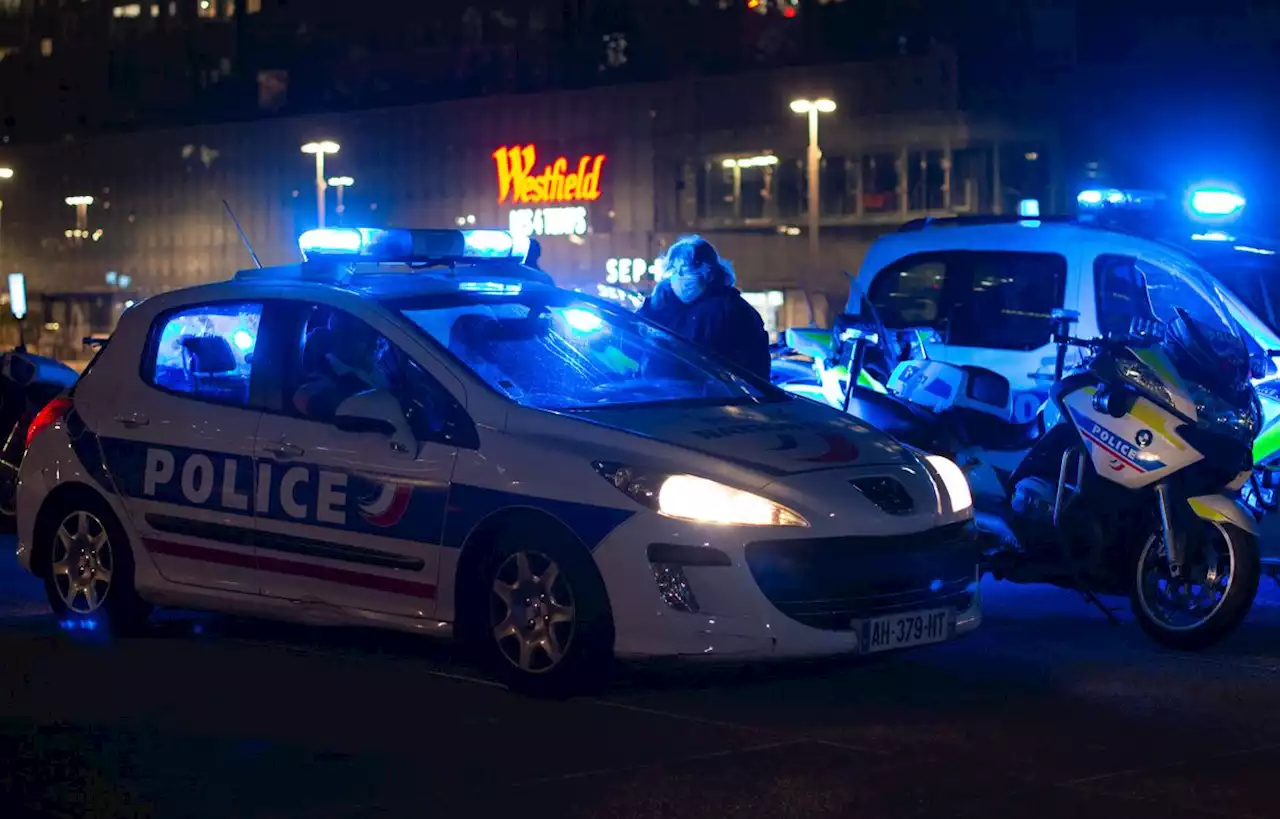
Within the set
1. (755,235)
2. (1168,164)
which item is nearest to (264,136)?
(755,235)

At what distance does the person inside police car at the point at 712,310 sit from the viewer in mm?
11023

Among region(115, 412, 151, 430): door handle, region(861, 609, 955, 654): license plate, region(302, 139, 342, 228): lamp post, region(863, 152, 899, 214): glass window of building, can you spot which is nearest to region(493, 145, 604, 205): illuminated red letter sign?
region(302, 139, 342, 228): lamp post

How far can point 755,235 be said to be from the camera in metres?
51.8

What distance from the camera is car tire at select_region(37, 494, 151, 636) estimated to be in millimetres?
8664

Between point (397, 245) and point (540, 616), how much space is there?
8.32ft

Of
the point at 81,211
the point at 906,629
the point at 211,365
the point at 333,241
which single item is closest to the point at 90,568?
the point at 211,365

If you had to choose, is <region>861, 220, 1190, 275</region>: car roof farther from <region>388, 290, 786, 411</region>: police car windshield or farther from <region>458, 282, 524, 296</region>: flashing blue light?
<region>458, 282, 524, 296</region>: flashing blue light

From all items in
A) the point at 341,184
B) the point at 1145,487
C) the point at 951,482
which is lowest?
the point at 1145,487

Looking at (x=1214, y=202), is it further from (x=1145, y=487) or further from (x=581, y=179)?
(x=581, y=179)

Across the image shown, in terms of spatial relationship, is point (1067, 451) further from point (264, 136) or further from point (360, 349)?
point (264, 136)

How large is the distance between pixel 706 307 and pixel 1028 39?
122 ft

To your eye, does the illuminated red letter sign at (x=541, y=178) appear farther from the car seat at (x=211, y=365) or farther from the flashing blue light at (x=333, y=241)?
the car seat at (x=211, y=365)

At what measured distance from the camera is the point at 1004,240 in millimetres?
13203

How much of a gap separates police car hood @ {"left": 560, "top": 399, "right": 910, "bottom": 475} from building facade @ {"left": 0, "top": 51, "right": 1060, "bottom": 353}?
26.7 metres
